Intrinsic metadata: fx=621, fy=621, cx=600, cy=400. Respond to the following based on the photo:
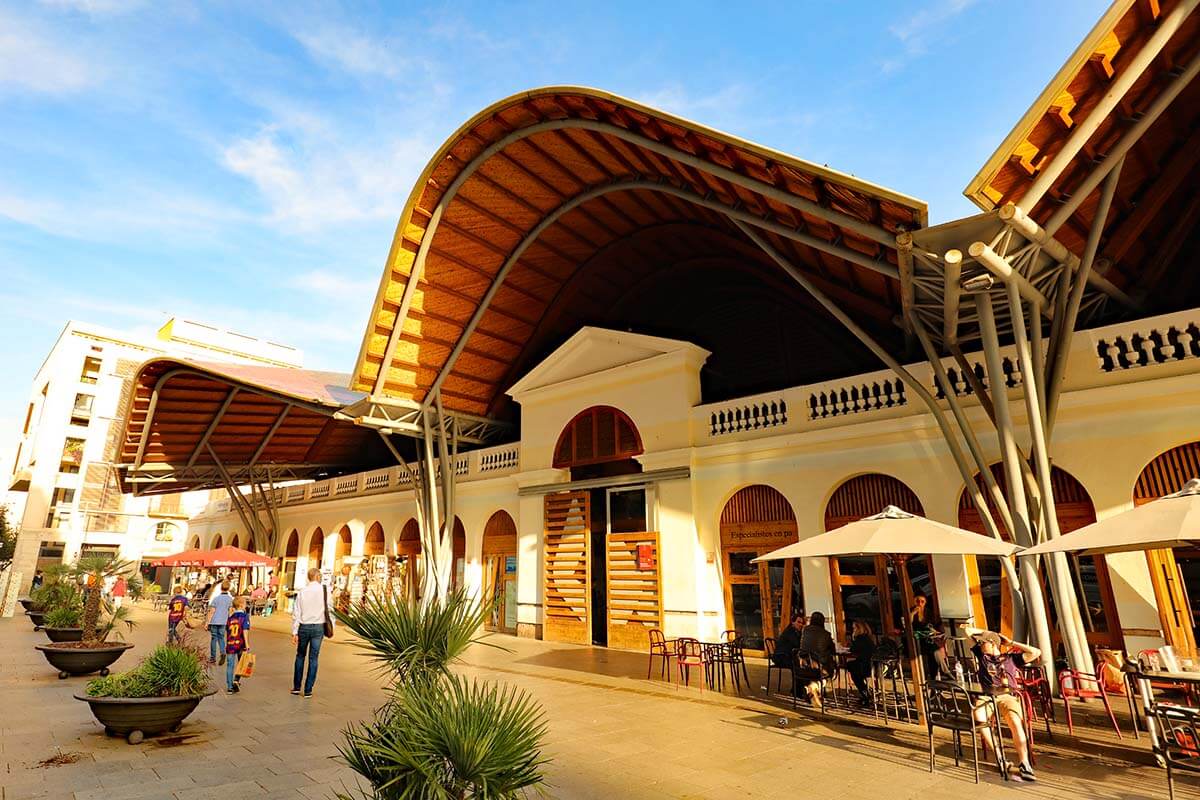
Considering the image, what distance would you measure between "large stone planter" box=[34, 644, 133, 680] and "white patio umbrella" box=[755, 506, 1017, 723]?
1180 centimetres

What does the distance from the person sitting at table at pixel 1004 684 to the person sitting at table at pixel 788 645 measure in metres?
2.60

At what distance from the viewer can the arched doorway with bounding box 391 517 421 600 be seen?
2267cm

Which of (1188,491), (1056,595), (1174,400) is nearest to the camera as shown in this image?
(1188,491)

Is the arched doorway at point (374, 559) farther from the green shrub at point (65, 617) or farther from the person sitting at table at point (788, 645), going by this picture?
the person sitting at table at point (788, 645)

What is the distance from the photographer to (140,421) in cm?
2358

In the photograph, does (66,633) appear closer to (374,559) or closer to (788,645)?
(374,559)

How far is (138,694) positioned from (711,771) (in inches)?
247

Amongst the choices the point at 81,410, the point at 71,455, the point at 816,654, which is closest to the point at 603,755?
the point at 816,654

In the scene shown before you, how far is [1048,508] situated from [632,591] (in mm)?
9054

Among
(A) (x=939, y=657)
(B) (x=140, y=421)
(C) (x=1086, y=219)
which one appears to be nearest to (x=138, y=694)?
(A) (x=939, y=657)

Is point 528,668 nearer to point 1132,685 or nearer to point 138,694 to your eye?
point 138,694

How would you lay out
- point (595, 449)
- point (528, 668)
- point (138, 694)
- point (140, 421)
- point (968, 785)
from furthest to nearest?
point (140, 421) → point (595, 449) → point (528, 668) → point (138, 694) → point (968, 785)

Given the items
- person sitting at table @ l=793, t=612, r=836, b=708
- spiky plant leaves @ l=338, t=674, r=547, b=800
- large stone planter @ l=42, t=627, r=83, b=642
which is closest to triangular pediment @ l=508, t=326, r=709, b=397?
person sitting at table @ l=793, t=612, r=836, b=708

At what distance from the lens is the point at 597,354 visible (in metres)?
17.4
